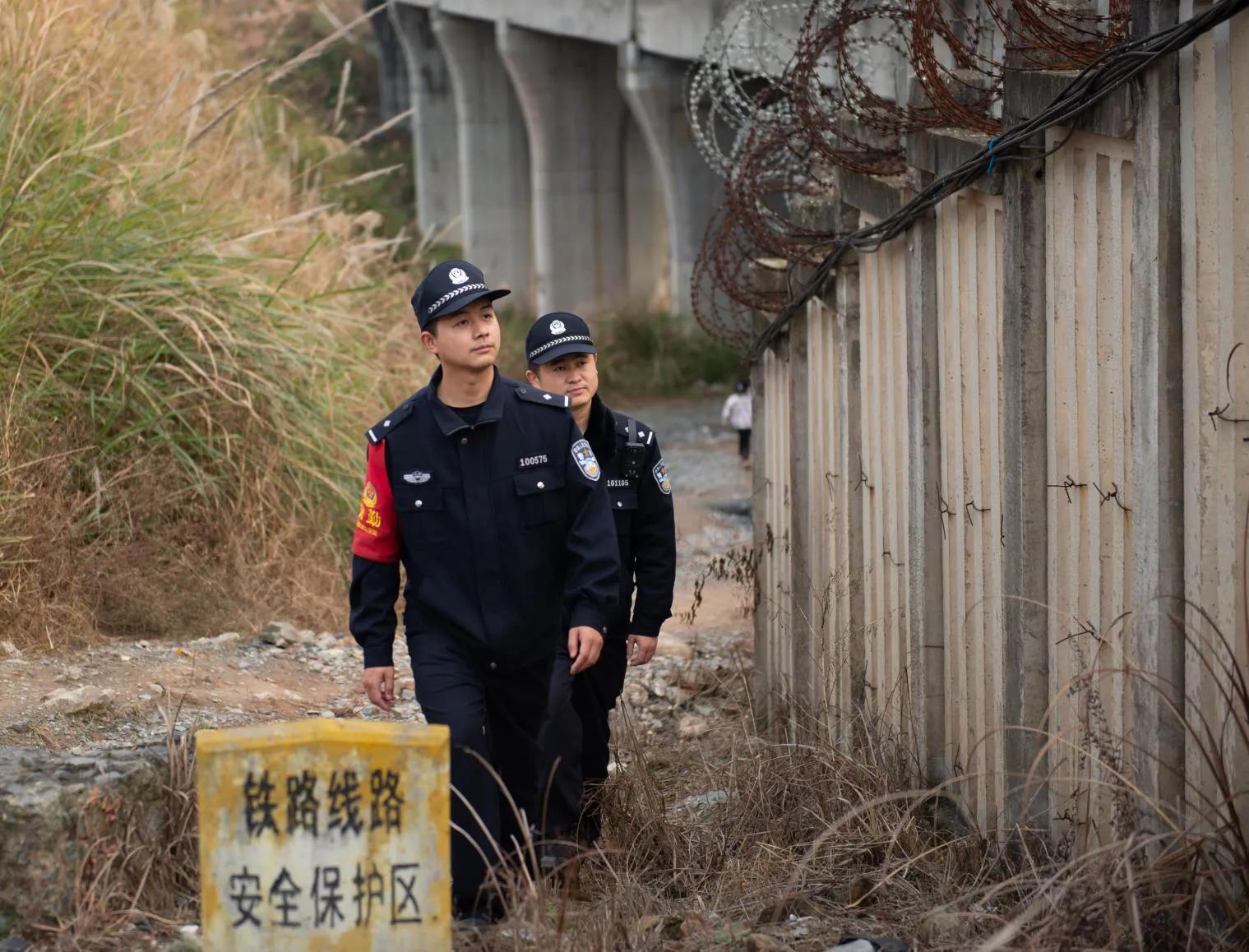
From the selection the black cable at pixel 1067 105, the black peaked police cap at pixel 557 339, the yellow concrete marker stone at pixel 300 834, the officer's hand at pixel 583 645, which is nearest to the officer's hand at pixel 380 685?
the officer's hand at pixel 583 645

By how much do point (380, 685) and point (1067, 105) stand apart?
7.05ft

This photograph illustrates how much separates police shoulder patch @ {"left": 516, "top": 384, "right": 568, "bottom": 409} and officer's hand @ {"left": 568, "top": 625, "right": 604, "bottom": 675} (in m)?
0.58

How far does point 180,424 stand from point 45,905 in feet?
14.7

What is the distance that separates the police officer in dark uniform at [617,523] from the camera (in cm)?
522

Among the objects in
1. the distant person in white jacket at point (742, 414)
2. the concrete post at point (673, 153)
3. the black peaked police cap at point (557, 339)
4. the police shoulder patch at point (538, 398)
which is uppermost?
the concrete post at point (673, 153)

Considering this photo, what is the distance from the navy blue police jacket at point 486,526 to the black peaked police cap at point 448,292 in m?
0.20

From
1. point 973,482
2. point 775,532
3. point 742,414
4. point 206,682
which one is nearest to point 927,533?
point 973,482

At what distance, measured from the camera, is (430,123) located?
32.8 m

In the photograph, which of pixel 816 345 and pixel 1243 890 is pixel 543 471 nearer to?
pixel 1243 890

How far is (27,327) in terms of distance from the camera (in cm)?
752

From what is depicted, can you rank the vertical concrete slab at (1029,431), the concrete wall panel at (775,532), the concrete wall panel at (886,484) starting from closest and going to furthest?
the vertical concrete slab at (1029,431), the concrete wall panel at (886,484), the concrete wall panel at (775,532)

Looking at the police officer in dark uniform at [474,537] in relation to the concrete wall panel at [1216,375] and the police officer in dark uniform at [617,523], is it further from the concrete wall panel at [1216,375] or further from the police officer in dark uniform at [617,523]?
the concrete wall panel at [1216,375]

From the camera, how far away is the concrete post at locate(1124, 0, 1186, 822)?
3.27 meters

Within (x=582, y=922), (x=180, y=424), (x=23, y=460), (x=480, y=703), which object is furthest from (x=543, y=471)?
(x=180, y=424)
